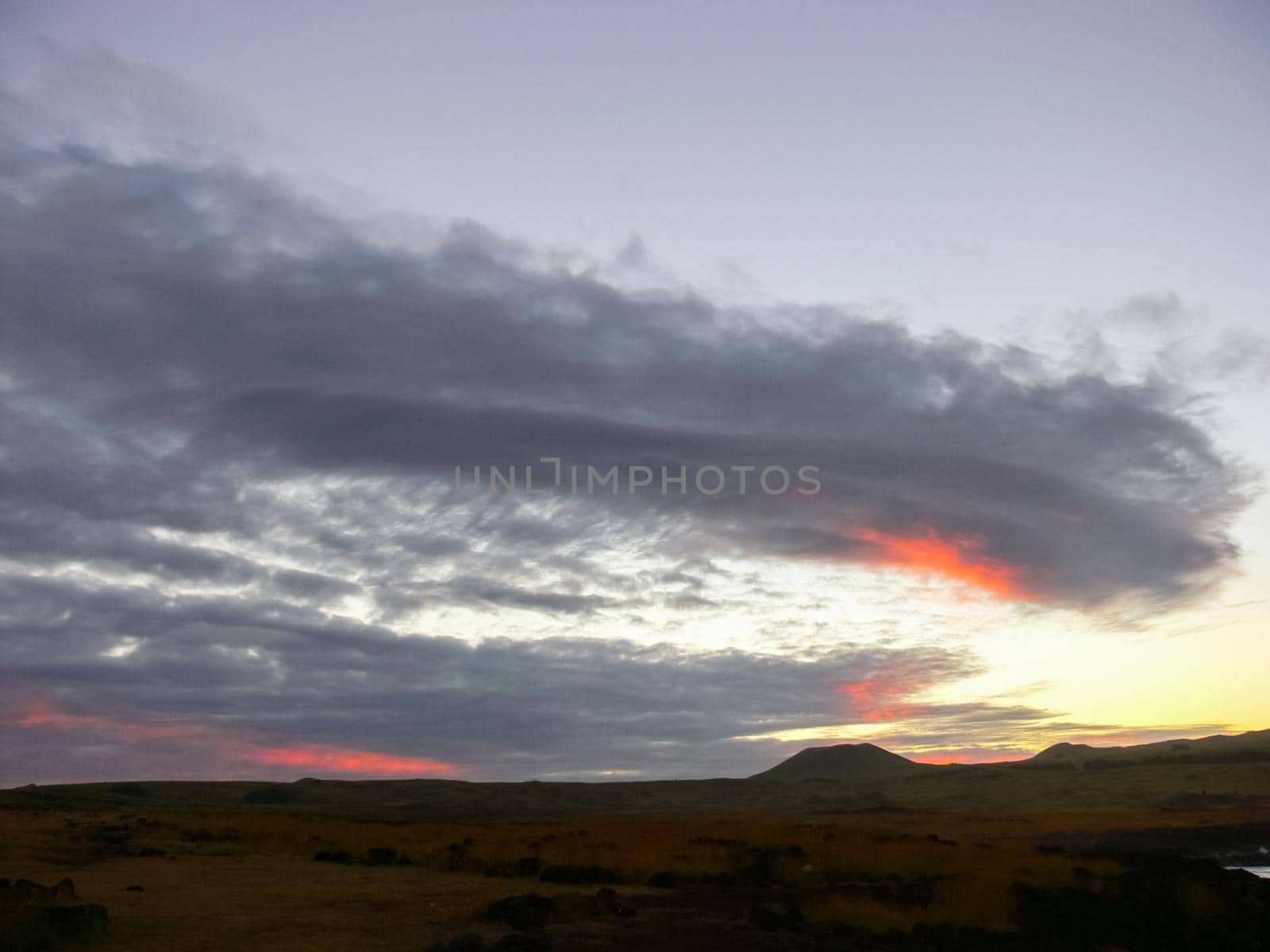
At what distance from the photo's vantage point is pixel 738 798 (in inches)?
5664

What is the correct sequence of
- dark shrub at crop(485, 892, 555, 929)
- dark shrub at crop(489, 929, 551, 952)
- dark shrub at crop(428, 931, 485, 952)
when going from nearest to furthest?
1. dark shrub at crop(428, 931, 485, 952)
2. dark shrub at crop(489, 929, 551, 952)
3. dark shrub at crop(485, 892, 555, 929)

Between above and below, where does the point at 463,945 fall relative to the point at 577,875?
above

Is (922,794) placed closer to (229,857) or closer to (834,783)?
(834,783)

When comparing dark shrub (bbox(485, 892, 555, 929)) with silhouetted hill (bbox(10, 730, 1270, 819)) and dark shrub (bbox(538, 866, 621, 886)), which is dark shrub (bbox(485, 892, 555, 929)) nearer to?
dark shrub (bbox(538, 866, 621, 886))

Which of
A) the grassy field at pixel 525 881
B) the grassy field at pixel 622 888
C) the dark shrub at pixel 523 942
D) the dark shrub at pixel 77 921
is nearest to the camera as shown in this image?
the dark shrub at pixel 523 942

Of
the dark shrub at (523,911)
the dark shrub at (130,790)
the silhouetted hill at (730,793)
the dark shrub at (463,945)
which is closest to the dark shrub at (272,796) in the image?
the silhouetted hill at (730,793)

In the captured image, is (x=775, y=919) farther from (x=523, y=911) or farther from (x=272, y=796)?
(x=272, y=796)

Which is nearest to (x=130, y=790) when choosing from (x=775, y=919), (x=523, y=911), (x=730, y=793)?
(x=730, y=793)

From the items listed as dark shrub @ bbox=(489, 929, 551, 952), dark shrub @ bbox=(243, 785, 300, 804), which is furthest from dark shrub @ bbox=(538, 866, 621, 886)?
dark shrub @ bbox=(243, 785, 300, 804)

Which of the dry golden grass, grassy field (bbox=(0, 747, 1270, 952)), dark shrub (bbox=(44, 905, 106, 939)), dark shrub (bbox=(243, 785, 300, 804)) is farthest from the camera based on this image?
dark shrub (bbox=(243, 785, 300, 804))

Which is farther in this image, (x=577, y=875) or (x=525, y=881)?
(x=577, y=875)

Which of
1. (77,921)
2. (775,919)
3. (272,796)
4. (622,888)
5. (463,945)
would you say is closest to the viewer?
(463,945)

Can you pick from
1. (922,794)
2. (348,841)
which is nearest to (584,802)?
(922,794)

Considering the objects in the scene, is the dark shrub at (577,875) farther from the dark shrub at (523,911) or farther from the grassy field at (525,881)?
the dark shrub at (523,911)
